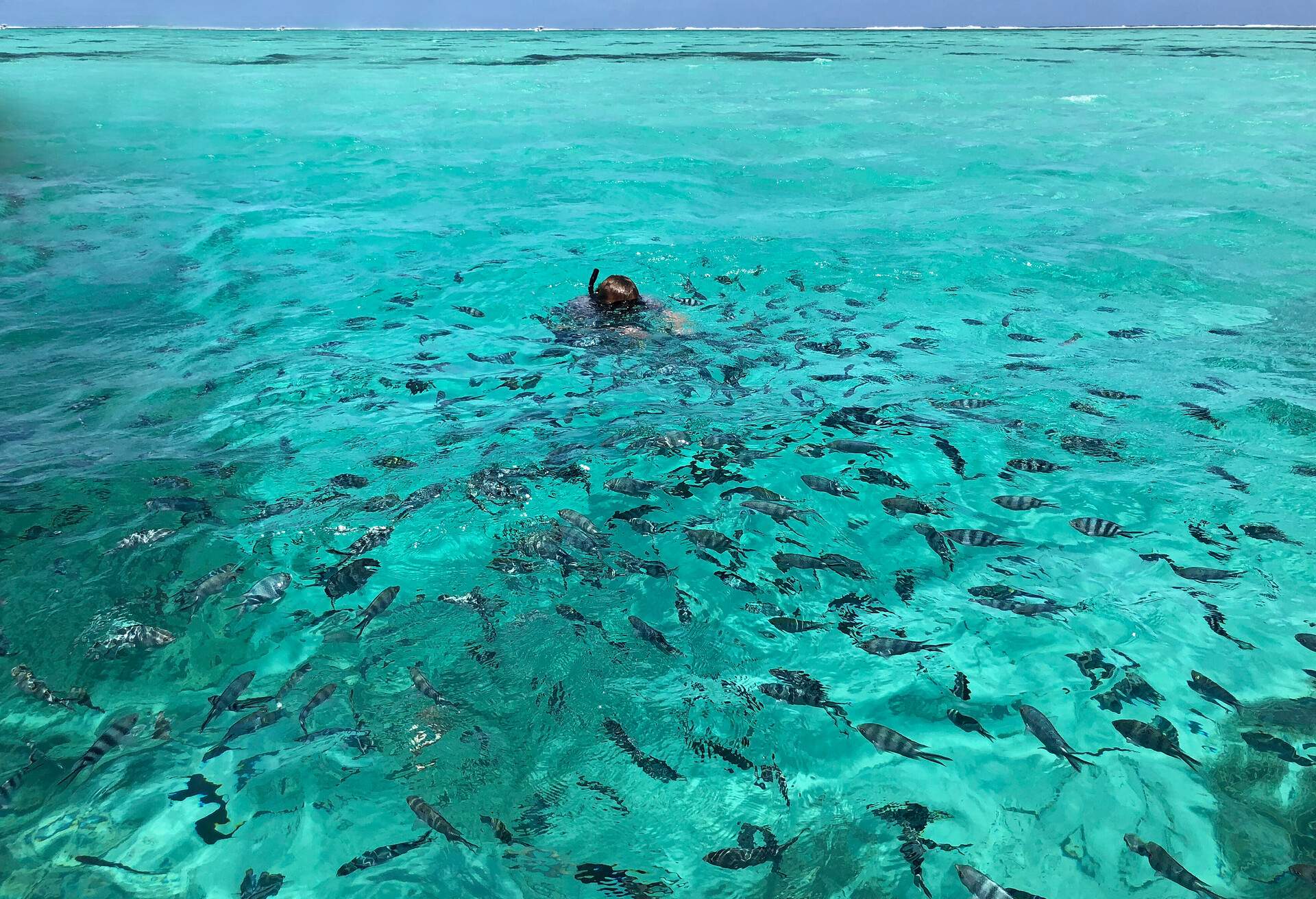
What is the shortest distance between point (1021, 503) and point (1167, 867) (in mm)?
3038

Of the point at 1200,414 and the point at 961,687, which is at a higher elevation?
the point at 1200,414

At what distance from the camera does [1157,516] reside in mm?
6016

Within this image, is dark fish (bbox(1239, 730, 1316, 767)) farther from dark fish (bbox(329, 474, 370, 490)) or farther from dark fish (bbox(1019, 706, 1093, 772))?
dark fish (bbox(329, 474, 370, 490))

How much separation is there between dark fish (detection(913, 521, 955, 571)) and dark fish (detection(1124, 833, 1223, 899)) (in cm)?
209

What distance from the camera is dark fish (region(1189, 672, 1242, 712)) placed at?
4.39m

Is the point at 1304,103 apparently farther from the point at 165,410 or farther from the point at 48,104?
the point at 48,104

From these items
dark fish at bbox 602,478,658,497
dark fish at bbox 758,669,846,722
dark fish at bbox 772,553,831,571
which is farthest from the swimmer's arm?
dark fish at bbox 758,669,846,722

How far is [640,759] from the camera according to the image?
13.7 feet

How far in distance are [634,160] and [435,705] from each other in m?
18.8

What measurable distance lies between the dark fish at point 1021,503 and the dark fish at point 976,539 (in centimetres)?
45

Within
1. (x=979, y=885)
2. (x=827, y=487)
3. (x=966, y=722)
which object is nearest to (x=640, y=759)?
(x=979, y=885)

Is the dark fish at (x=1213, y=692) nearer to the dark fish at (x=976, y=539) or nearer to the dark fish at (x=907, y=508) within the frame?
the dark fish at (x=976, y=539)

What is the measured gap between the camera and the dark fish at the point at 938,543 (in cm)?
560

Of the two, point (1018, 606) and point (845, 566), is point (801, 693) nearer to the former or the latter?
point (845, 566)
